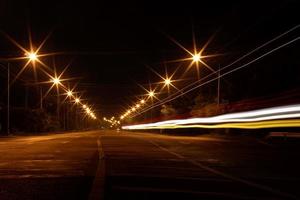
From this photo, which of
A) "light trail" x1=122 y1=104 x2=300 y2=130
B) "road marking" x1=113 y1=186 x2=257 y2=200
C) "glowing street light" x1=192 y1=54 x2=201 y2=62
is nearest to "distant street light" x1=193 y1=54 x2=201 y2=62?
"glowing street light" x1=192 y1=54 x2=201 y2=62

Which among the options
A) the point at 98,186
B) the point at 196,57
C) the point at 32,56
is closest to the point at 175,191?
the point at 98,186

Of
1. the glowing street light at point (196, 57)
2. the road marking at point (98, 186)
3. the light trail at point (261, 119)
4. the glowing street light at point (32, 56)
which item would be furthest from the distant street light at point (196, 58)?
the road marking at point (98, 186)

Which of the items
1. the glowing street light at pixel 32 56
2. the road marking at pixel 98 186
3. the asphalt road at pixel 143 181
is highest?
the glowing street light at pixel 32 56

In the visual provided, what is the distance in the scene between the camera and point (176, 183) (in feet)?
32.2

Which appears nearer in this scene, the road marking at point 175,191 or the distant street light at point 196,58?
the road marking at point 175,191

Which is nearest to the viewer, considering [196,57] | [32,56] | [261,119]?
[261,119]

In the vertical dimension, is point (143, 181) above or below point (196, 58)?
below

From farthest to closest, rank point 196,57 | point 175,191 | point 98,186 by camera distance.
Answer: point 196,57
point 98,186
point 175,191

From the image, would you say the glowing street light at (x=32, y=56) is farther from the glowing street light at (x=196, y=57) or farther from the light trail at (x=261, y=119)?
the light trail at (x=261, y=119)

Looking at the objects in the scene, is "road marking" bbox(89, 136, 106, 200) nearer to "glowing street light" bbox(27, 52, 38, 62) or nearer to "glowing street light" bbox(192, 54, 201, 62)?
"glowing street light" bbox(27, 52, 38, 62)

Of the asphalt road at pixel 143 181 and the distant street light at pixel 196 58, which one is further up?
the distant street light at pixel 196 58

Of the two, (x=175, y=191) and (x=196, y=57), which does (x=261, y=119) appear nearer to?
(x=175, y=191)

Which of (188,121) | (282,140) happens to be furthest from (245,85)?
(282,140)

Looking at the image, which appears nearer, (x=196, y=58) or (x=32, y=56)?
(x=32, y=56)
